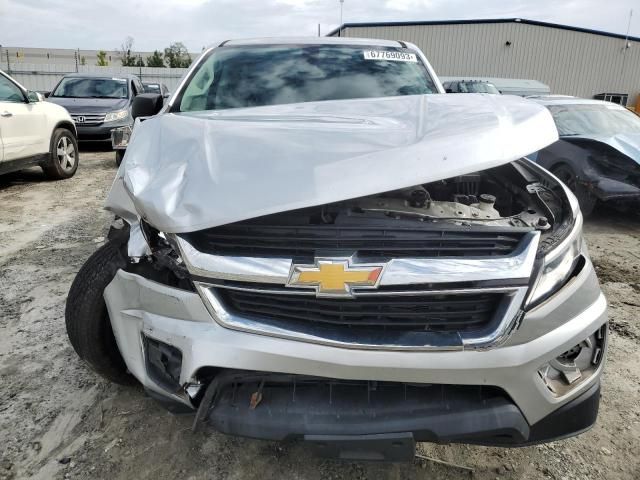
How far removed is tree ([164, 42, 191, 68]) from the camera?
43.2m

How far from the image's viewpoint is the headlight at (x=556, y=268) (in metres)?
1.58

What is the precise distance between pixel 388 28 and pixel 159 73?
43.4 ft

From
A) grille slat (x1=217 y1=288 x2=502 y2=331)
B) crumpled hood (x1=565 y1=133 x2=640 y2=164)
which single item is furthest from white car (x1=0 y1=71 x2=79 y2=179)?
crumpled hood (x1=565 y1=133 x2=640 y2=164)

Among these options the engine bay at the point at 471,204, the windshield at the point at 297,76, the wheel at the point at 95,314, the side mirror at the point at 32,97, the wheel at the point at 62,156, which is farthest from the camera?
the wheel at the point at 62,156

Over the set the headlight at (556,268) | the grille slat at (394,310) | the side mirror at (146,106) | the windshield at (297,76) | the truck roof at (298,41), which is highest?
the truck roof at (298,41)

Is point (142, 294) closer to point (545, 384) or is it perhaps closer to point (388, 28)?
point (545, 384)

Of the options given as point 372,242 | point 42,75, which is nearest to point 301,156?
point 372,242

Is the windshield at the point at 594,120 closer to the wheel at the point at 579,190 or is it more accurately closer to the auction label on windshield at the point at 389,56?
the wheel at the point at 579,190

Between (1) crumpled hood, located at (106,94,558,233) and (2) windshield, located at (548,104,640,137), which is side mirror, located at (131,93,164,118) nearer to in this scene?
(1) crumpled hood, located at (106,94,558,233)

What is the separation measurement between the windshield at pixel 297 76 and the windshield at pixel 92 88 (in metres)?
8.54

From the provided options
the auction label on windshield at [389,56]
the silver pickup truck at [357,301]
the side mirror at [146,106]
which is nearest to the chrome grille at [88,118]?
the side mirror at [146,106]

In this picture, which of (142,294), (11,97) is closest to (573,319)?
(142,294)

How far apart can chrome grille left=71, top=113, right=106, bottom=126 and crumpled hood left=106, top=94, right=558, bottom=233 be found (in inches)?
334

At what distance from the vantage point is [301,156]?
1732 millimetres
